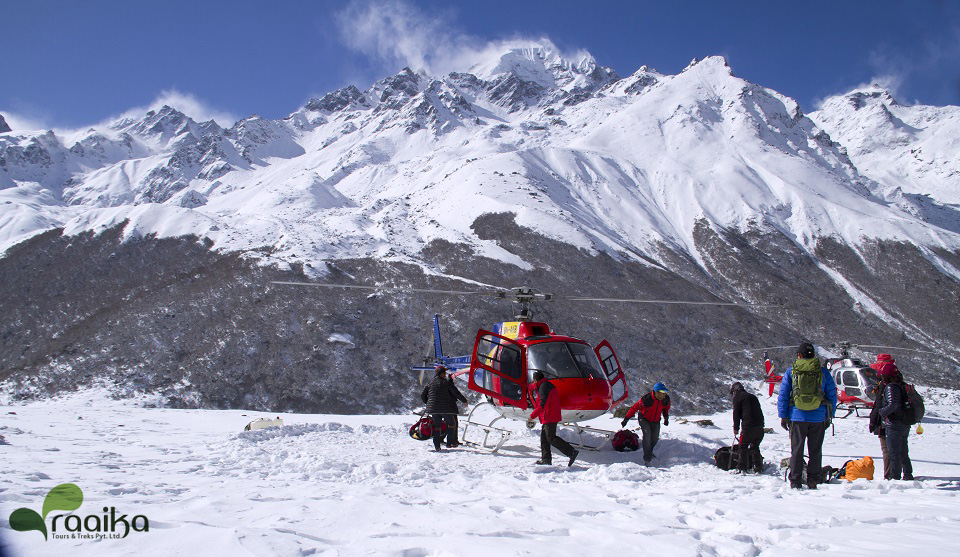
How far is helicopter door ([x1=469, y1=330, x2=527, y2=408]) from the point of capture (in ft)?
33.3

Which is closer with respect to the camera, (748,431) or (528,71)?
(748,431)

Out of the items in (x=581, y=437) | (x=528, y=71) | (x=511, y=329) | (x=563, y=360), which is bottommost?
(x=581, y=437)

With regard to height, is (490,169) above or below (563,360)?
above

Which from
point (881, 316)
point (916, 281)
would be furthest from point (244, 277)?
point (916, 281)

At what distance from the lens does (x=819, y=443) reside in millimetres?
7000

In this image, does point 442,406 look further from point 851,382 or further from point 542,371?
point 851,382

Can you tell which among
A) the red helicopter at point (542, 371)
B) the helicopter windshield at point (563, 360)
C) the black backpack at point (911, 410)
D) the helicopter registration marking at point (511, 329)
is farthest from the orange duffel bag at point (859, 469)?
the helicopter registration marking at point (511, 329)

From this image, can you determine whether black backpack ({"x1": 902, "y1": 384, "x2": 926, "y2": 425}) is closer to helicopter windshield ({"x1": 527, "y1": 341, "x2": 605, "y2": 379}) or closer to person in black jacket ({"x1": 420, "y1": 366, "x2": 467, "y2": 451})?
helicopter windshield ({"x1": 527, "y1": 341, "x2": 605, "y2": 379})

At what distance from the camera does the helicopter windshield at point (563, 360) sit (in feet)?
32.8

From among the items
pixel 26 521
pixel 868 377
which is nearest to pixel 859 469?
pixel 26 521

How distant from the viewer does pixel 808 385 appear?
6961 millimetres

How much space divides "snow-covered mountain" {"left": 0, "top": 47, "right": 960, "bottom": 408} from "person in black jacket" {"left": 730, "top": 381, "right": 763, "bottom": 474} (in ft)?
78.9

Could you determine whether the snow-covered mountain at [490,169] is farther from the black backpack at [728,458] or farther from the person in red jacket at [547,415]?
the black backpack at [728,458]

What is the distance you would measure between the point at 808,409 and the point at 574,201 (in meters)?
65.0
